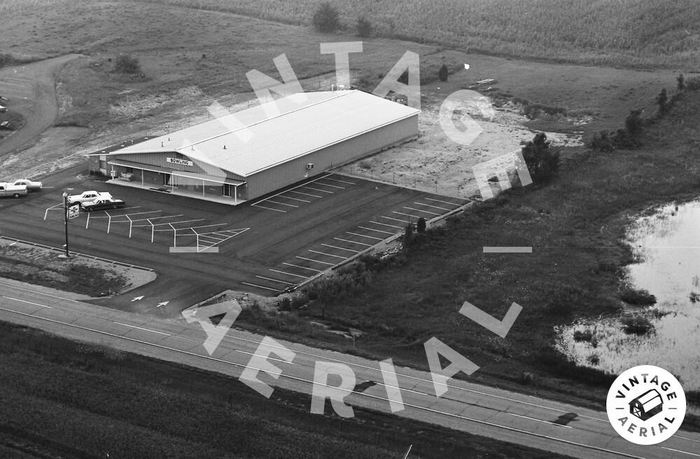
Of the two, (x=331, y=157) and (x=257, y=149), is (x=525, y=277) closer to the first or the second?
(x=331, y=157)

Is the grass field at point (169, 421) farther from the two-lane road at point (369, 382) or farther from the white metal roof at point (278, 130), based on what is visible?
the white metal roof at point (278, 130)

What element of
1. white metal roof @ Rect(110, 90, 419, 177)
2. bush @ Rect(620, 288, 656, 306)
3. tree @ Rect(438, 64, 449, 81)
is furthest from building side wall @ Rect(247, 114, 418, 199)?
bush @ Rect(620, 288, 656, 306)

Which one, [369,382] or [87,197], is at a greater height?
[87,197]

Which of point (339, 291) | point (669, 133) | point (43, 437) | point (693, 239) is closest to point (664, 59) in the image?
point (669, 133)

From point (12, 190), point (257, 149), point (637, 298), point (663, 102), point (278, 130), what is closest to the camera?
point (637, 298)

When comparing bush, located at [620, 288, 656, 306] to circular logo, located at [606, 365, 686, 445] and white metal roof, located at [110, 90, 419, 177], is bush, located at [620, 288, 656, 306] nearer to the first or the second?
circular logo, located at [606, 365, 686, 445]

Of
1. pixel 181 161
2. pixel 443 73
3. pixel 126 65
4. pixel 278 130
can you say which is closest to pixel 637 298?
pixel 278 130
